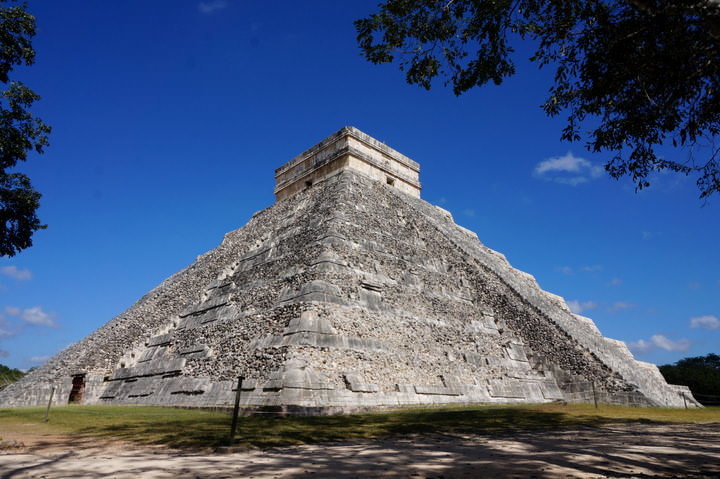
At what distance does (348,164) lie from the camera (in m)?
21.2

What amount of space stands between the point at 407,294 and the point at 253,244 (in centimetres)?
770

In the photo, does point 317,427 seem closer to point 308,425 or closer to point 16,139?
point 308,425

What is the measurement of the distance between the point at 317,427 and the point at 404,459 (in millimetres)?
3434

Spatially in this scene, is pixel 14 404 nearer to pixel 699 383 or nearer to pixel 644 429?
pixel 644 429

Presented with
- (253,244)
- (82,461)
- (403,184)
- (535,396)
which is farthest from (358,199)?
(82,461)

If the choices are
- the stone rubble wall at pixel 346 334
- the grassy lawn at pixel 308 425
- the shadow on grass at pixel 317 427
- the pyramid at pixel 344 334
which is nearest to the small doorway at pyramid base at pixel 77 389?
the pyramid at pixel 344 334

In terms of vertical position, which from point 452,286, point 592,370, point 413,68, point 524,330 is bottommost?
point 592,370

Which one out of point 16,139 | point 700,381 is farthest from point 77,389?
point 700,381

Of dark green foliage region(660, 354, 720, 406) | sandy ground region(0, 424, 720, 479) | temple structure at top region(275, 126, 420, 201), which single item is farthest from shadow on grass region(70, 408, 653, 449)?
dark green foliage region(660, 354, 720, 406)

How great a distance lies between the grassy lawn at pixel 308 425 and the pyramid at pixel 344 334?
141 centimetres

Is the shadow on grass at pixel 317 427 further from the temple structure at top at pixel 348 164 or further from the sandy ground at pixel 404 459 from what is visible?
the temple structure at top at pixel 348 164

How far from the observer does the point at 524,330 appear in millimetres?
15703

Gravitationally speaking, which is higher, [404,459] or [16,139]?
[16,139]

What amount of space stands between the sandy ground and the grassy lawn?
2.06ft
